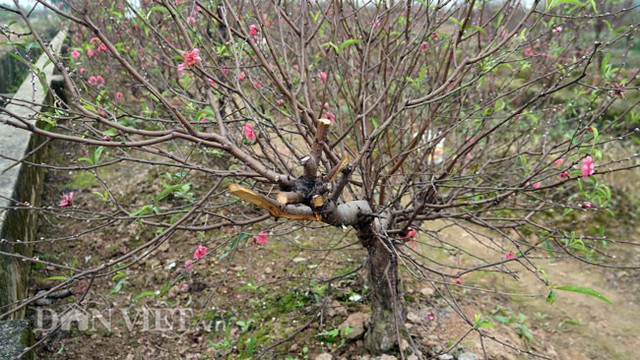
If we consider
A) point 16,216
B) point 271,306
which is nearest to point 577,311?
point 271,306

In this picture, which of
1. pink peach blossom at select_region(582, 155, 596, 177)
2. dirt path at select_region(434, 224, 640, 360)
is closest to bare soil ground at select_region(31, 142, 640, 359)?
dirt path at select_region(434, 224, 640, 360)

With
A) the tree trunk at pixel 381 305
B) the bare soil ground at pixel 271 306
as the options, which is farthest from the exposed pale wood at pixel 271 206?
the tree trunk at pixel 381 305

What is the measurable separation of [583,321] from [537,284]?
0.42m

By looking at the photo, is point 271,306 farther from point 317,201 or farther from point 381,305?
point 317,201

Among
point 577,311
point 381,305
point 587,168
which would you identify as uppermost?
point 587,168

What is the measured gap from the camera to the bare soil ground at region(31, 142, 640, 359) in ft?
8.18

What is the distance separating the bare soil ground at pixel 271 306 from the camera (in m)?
2.49

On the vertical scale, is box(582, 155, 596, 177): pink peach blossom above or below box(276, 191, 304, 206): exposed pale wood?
below

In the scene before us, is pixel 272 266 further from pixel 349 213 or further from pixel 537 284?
pixel 537 284

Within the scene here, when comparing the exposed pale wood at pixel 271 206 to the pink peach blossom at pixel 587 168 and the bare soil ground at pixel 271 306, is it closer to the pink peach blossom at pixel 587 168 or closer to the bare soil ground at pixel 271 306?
the bare soil ground at pixel 271 306

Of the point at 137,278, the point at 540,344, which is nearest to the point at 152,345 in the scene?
the point at 137,278

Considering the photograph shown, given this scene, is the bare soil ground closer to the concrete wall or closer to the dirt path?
the dirt path

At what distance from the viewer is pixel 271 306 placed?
2.81 metres

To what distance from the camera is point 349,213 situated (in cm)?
184
